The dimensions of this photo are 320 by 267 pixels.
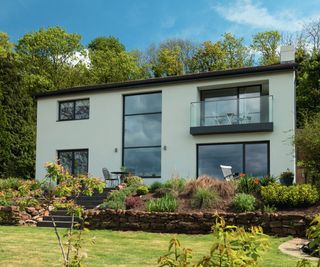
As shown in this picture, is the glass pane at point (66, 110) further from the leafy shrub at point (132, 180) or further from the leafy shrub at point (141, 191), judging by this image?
the leafy shrub at point (141, 191)

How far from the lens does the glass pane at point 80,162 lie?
73.0 ft

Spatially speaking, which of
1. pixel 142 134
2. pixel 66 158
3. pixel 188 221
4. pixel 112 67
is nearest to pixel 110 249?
pixel 188 221

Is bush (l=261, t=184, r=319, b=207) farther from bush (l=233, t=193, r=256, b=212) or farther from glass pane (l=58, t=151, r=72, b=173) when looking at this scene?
glass pane (l=58, t=151, r=72, b=173)

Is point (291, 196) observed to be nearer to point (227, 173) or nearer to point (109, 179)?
point (227, 173)

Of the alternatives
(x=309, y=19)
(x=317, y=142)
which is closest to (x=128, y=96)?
(x=317, y=142)

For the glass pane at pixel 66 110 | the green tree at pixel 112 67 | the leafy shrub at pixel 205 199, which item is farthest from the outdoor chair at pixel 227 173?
the green tree at pixel 112 67

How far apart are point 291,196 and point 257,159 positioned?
19.1 feet

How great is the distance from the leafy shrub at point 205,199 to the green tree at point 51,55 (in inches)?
1092

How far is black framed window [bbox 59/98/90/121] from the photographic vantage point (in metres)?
22.9

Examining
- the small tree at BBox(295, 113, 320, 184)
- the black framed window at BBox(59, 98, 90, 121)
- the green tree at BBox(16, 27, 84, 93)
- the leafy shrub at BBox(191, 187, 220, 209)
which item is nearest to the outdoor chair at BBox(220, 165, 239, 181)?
the small tree at BBox(295, 113, 320, 184)

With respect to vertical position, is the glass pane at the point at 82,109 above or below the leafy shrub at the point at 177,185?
above

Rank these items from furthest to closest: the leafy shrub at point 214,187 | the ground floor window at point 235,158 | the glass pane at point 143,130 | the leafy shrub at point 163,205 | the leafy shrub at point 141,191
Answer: the glass pane at point 143,130
the ground floor window at point 235,158
the leafy shrub at point 141,191
the leafy shrub at point 214,187
the leafy shrub at point 163,205

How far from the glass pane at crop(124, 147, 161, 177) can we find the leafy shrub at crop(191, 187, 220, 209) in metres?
6.39

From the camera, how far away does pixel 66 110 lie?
77.3 feet
